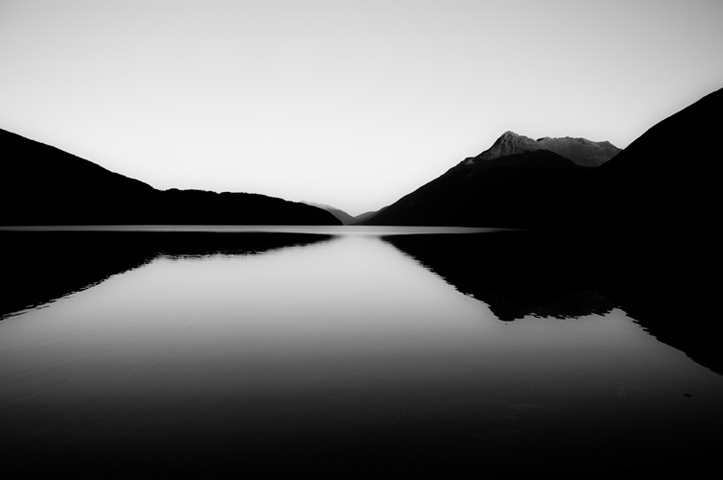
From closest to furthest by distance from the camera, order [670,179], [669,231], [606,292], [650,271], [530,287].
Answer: [606,292] → [530,287] → [650,271] → [669,231] → [670,179]

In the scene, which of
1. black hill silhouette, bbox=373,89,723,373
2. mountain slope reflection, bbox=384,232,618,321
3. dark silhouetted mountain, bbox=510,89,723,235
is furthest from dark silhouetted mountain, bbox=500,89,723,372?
mountain slope reflection, bbox=384,232,618,321

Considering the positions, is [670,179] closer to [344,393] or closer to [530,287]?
[530,287]

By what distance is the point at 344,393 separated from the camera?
1354cm

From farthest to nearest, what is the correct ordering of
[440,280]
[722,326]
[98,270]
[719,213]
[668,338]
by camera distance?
1. [719,213]
2. [98,270]
3. [440,280]
4. [722,326]
5. [668,338]

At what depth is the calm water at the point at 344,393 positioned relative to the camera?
386 inches

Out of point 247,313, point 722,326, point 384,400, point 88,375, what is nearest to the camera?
point 384,400

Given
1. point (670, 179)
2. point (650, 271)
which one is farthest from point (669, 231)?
point (650, 271)

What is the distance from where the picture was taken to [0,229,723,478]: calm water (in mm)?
9805

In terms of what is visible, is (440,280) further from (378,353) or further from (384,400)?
(384,400)

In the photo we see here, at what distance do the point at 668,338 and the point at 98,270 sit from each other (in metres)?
53.1

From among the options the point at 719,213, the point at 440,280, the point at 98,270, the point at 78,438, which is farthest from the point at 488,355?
the point at 719,213

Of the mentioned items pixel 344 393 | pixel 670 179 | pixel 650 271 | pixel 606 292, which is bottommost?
pixel 650 271

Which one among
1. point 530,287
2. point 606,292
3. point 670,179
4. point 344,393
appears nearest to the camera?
point 344,393

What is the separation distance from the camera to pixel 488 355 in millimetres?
18109
